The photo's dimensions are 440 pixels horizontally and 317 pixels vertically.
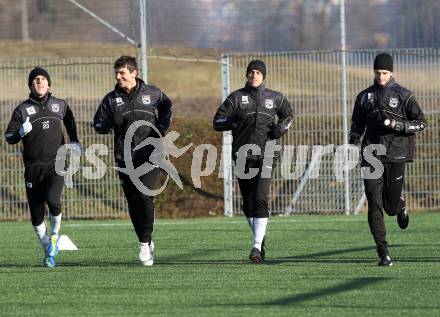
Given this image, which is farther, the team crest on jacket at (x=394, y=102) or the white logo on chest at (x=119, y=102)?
the white logo on chest at (x=119, y=102)

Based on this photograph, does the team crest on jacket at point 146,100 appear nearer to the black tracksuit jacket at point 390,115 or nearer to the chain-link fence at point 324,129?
the black tracksuit jacket at point 390,115

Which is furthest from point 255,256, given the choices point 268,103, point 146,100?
point 146,100

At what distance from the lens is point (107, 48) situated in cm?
2198

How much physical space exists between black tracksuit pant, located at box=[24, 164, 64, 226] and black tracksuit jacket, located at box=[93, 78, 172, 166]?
900 mm

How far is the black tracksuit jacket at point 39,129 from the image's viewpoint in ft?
41.0

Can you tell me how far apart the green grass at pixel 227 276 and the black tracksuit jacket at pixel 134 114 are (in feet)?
4.23

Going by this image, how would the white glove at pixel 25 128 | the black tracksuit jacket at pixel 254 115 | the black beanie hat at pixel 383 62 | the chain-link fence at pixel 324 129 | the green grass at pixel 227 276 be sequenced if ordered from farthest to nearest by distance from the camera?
the chain-link fence at pixel 324 129 → the black tracksuit jacket at pixel 254 115 → the white glove at pixel 25 128 → the black beanie hat at pixel 383 62 → the green grass at pixel 227 276

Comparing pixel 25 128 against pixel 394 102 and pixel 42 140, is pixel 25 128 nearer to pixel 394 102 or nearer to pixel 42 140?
pixel 42 140

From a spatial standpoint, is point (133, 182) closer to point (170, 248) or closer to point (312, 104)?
point (170, 248)

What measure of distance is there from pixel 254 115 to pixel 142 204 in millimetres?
1582

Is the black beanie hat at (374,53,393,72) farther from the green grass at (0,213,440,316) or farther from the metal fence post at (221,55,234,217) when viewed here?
the metal fence post at (221,55,234,217)

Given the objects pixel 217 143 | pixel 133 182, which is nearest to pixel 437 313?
pixel 133 182

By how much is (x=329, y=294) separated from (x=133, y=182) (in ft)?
10.9

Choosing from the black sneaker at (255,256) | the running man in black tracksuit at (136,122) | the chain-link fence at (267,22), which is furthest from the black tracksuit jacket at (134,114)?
the chain-link fence at (267,22)
